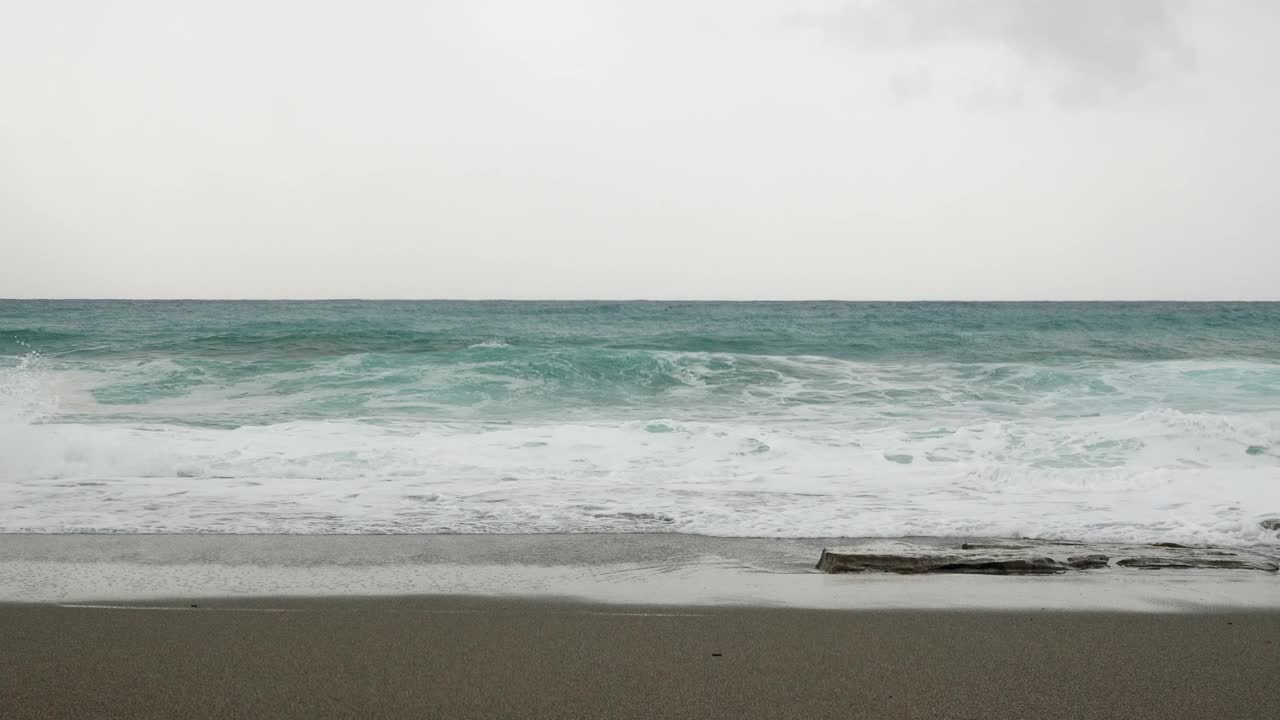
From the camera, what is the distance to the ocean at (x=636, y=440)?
620cm

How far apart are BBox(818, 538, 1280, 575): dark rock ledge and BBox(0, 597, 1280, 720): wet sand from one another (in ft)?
2.28

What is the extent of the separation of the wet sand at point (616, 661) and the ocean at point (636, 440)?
6.32 ft

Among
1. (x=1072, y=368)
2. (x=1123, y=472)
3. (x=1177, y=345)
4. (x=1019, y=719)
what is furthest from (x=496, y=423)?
(x=1177, y=345)

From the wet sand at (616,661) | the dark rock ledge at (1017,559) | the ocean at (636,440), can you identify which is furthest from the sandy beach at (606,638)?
the ocean at (636,440)

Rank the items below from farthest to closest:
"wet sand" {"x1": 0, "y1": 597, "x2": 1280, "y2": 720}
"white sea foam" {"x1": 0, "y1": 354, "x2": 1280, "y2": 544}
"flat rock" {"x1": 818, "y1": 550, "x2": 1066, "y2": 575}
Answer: "white sea foam" {"x1": 0, "y1": 354, "x2": 1280, "y2": 544}, "flat rock" {"x1": 818, "y1": 550, "x2": 1066, "y2": 575}, "wet sand" {"x1": 0, "y1": 597, "x2": 1280, "y2": 720}

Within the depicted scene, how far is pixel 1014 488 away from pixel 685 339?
19.6 m

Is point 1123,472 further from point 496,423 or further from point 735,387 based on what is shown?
point 735,387

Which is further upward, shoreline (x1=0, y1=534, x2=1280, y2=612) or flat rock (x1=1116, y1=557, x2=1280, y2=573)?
flat rock (x1=1116, y1=557, x2=1280, y2=573)

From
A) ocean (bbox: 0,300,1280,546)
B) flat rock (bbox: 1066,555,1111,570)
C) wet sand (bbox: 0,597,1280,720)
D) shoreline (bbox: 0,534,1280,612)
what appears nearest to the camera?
wet sand (bbox: 0,597,1280,720)

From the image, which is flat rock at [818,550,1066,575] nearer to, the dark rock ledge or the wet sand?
the dark rock ledge

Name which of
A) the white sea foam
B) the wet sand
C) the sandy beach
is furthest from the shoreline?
the white sea foam

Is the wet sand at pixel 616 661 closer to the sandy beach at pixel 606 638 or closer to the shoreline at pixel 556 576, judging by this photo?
the sandy beach at pixel 606 638

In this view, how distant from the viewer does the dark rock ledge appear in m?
4.52

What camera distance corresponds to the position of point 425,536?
5.53 meters
